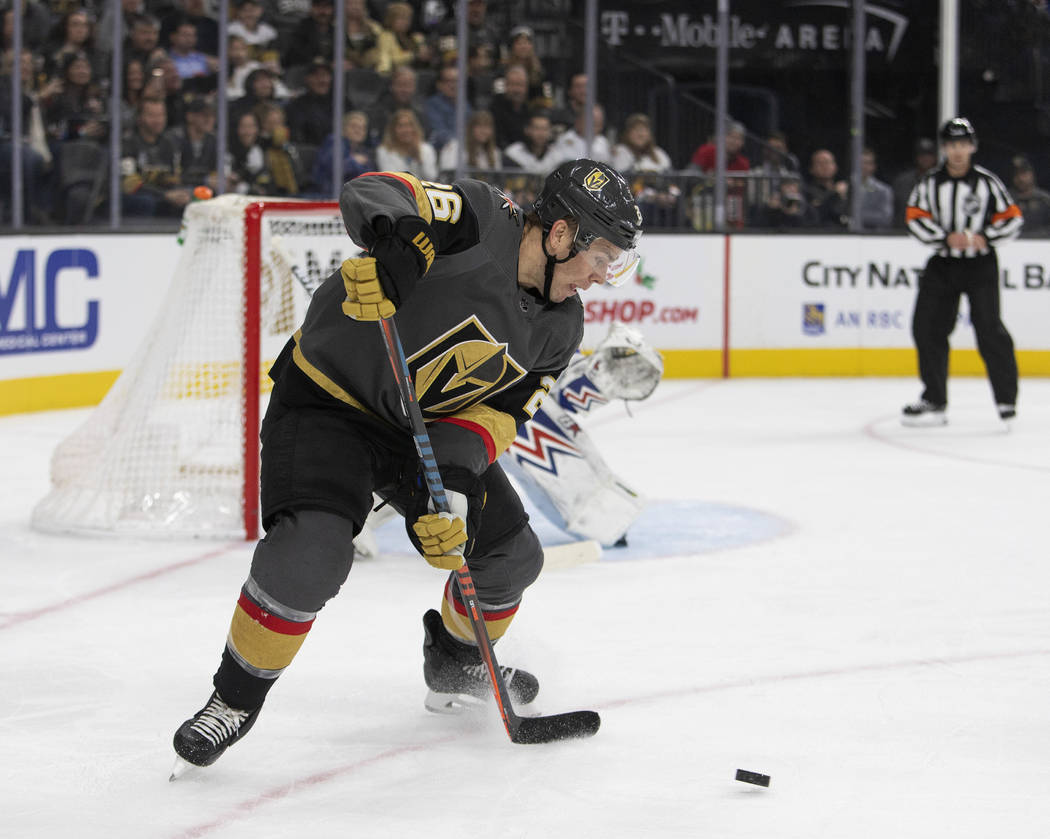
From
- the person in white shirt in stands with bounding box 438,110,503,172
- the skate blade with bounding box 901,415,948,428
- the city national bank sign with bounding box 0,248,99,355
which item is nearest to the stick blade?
the skate blade with bounding box 901,415,948,428

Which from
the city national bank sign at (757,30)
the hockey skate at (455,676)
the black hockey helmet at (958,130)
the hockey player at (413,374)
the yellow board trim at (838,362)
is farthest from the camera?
the city national bank sign at (757,30)

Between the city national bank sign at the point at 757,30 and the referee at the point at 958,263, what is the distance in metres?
2.83

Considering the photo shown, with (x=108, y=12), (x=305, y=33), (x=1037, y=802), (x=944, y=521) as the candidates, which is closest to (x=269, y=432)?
(x=1037, y=802)

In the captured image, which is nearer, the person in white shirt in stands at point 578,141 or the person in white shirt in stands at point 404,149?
the person in white shirt in stands at point 404,149

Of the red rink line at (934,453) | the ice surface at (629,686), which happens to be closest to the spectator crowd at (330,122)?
the red rink line at (934,453)

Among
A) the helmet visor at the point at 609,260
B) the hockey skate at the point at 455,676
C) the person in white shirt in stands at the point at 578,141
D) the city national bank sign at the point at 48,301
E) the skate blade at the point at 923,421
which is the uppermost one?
the person in white shirt in stands at the point at 578,141

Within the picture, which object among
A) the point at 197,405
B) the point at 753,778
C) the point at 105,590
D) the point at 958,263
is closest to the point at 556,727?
the point at 753,778

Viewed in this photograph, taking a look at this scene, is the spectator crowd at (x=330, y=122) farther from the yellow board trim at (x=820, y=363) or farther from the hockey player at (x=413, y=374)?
the hockey player at (x=413, y=374)

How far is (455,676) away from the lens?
106 inches

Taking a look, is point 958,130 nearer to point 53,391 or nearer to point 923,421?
point 923,421

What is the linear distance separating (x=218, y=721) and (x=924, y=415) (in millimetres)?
4806

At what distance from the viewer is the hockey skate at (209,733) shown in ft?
7.55

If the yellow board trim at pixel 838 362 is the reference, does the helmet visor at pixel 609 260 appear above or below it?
above

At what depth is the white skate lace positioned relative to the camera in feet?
7.58
